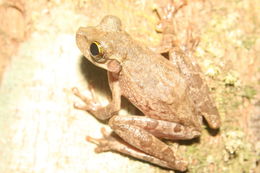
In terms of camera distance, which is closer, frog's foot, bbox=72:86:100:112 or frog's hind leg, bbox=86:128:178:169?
frog's hind leg, bbox=86:128:178:169

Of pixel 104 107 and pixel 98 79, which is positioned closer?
pixel 104 107

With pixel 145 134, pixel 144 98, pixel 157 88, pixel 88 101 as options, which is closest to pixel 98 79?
pixel 88 101

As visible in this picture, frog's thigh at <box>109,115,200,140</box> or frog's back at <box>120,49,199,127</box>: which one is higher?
frog's back at <box>120,49,199,127</box>

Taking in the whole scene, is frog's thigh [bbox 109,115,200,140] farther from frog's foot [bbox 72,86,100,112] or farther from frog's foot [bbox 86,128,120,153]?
frog's foot [bbox 72,86,100,112]

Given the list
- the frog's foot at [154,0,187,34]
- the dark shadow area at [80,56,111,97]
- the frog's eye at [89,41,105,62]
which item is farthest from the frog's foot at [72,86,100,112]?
the frog's foot at [154,0,187,34]

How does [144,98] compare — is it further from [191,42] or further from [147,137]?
[191,42]

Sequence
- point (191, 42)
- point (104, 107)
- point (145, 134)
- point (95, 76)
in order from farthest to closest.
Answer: point (191, 42), point (95, 76), point (104, 107), point (145, 134)

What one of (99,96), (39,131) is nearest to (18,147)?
(39,131)
